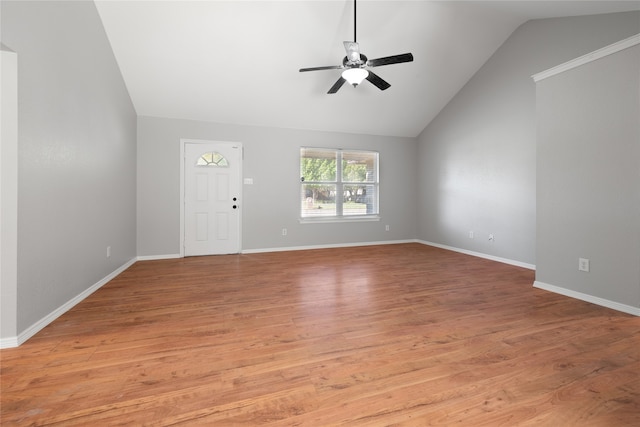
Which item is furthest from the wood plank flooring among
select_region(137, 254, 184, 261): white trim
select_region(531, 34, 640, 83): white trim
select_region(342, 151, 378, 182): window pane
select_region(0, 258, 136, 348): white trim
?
select_region(342, 151, 378, 182): window pane

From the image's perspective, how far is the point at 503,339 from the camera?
197 cm

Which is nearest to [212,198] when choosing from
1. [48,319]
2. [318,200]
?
[318,200]

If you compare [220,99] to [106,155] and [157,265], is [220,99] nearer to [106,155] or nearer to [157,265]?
[106,155]

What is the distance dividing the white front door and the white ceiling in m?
0.61

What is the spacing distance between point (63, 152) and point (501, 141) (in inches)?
228

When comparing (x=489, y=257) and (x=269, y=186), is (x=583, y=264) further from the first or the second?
(x=269, y=186)

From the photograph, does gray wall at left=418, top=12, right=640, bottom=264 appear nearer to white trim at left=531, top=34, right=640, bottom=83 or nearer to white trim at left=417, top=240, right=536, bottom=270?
white trim at left=417, top=240, right=536, bottom=270

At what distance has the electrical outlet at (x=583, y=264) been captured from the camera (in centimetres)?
273

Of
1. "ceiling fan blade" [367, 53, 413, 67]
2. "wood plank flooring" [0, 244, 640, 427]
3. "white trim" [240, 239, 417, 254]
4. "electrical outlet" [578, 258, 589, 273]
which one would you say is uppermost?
"ceiling fan blade" [367, 53, 413, 67]

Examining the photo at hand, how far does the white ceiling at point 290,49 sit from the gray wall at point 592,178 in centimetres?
103

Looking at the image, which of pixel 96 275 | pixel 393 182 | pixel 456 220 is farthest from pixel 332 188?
pixel 96 275

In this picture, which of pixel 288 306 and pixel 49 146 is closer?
pixel 49 146

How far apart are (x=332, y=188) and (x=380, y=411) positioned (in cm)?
486

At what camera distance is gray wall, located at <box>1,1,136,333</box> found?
76.4 inches
